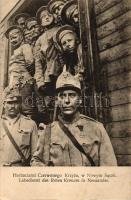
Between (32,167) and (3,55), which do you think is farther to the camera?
(3,55)

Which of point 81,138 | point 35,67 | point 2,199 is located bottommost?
point 2,199

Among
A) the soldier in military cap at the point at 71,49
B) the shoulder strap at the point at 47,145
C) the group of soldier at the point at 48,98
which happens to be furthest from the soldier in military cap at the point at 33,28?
the shoulder strap at the point at 47,145

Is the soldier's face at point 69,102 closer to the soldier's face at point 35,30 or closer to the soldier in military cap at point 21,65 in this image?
the soldier in military cap at point 21,65

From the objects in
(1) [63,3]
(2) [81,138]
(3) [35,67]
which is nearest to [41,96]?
(3) [35,67]

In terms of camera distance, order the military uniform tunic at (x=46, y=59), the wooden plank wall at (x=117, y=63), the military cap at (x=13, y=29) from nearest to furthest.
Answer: the wooden plank wall at (x=117, y=63) → the military uniform tunic at (x=46, y=59) → the military cap at (x=13, y=29)

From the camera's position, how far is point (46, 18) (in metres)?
1.22

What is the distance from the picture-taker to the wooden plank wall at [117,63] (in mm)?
1059

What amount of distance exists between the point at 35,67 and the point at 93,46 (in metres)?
0.24

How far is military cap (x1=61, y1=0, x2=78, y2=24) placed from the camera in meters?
1.19

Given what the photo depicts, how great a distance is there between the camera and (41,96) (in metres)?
1.17

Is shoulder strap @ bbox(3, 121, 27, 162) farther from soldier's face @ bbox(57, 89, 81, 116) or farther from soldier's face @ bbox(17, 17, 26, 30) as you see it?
soldier's face @ bbox(17, 17, 26, 30)

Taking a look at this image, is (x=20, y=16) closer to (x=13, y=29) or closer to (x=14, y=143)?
(x=13, y=29)

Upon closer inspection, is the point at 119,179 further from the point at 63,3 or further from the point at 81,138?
the point at 63,3

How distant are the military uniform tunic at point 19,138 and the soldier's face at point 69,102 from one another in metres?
0.13
